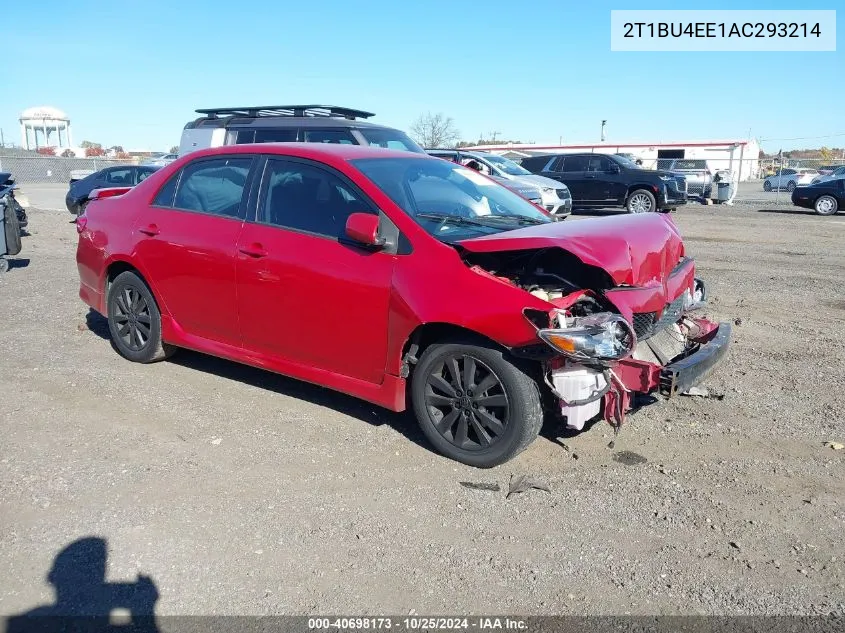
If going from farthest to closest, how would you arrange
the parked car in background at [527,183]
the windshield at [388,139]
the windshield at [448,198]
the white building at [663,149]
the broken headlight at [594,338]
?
the white building at [663,149]
the parked car in background at [527,183]
the windshield at [388,139]
the windshield at [448,198]
the broken headlight at [594,338]

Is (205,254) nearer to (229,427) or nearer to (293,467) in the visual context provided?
(229,427)

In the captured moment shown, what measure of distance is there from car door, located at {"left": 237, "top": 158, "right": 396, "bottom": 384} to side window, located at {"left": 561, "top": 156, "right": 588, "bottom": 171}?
17663 millimetres

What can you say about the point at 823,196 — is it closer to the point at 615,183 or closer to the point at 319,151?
the point at 615,183

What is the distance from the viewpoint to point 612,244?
160 inches

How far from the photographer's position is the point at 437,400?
4.24 metres

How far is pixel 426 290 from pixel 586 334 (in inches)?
36.3

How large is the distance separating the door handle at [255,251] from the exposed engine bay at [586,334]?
1.48 metres

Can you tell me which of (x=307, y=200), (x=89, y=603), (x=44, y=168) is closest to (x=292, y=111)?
(x=307, y=200)

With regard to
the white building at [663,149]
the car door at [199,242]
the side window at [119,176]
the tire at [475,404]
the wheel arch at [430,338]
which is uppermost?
the white building at [663,149]

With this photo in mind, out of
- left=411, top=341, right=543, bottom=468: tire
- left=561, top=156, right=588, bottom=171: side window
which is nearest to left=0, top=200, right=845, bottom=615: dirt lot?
left=411, top=341, right=543, bottom=468: tire

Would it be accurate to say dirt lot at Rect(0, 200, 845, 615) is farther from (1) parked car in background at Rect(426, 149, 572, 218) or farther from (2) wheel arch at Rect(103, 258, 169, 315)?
(1) parked car in background at Rect(426, 149, 572, 218)

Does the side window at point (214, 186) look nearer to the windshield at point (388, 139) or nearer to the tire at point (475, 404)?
the tire at point (475, 404)

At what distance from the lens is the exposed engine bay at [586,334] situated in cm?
379

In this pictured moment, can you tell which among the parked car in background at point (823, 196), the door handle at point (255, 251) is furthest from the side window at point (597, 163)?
the door handle at point (255, 251)
